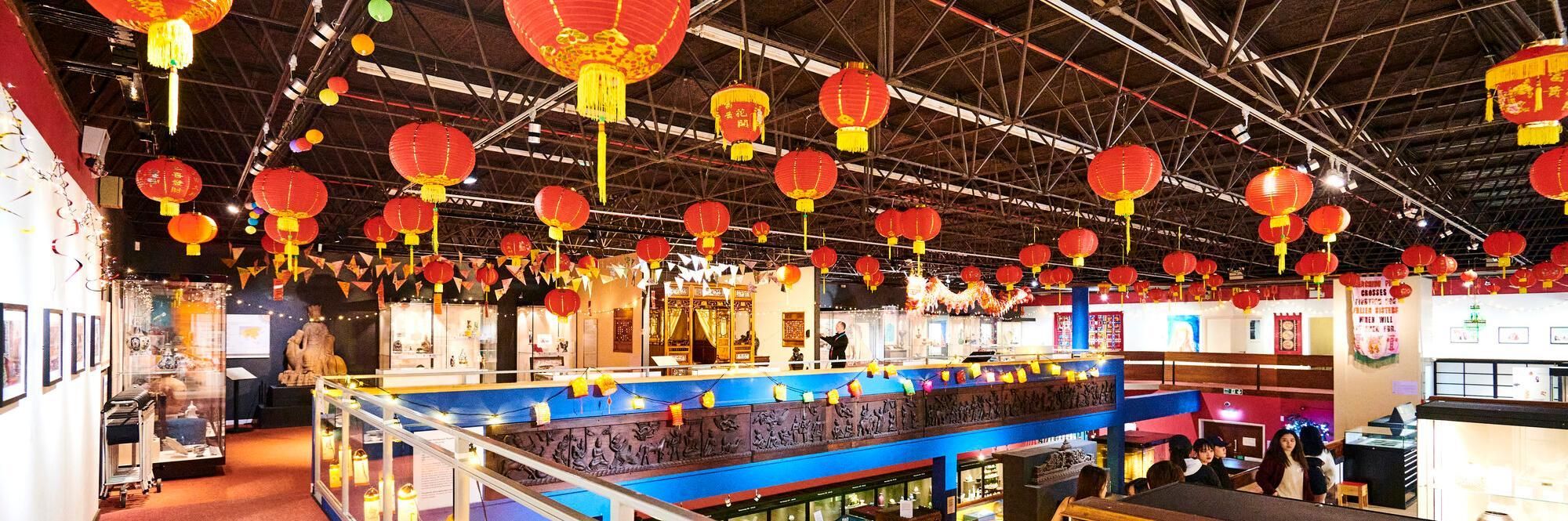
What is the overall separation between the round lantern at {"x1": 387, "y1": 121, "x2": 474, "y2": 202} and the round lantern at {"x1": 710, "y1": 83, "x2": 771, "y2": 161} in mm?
1513

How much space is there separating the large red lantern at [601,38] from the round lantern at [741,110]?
2.31 metres

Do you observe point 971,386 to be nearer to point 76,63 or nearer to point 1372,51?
point 1372,51

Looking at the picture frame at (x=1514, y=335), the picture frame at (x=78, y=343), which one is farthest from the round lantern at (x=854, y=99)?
the picture frame at (x=1514, y=335)

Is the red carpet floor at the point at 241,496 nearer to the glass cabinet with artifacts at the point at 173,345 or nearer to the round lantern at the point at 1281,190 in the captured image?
the glass cabinet with artifacts at the point at 173,345

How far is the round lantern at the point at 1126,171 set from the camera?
5.27 meters

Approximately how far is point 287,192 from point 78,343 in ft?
5.84

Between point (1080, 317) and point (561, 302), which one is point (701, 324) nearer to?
point (561, 302)

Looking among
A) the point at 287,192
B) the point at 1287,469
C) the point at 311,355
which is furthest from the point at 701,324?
the point at 1287,469

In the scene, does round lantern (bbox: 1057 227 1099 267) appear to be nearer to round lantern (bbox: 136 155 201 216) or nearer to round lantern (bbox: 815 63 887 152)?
round lantern (bbox: 815 63 887 152)

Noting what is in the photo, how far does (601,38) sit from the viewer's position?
2.15 metres

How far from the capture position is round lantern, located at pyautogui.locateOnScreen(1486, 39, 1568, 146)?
3.75m

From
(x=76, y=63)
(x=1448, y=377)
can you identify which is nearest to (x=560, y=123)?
(x=76, y=63)

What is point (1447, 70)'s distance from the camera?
7.28m

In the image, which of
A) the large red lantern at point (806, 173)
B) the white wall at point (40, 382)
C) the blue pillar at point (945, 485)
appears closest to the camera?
the white wall at point (40, 382)
